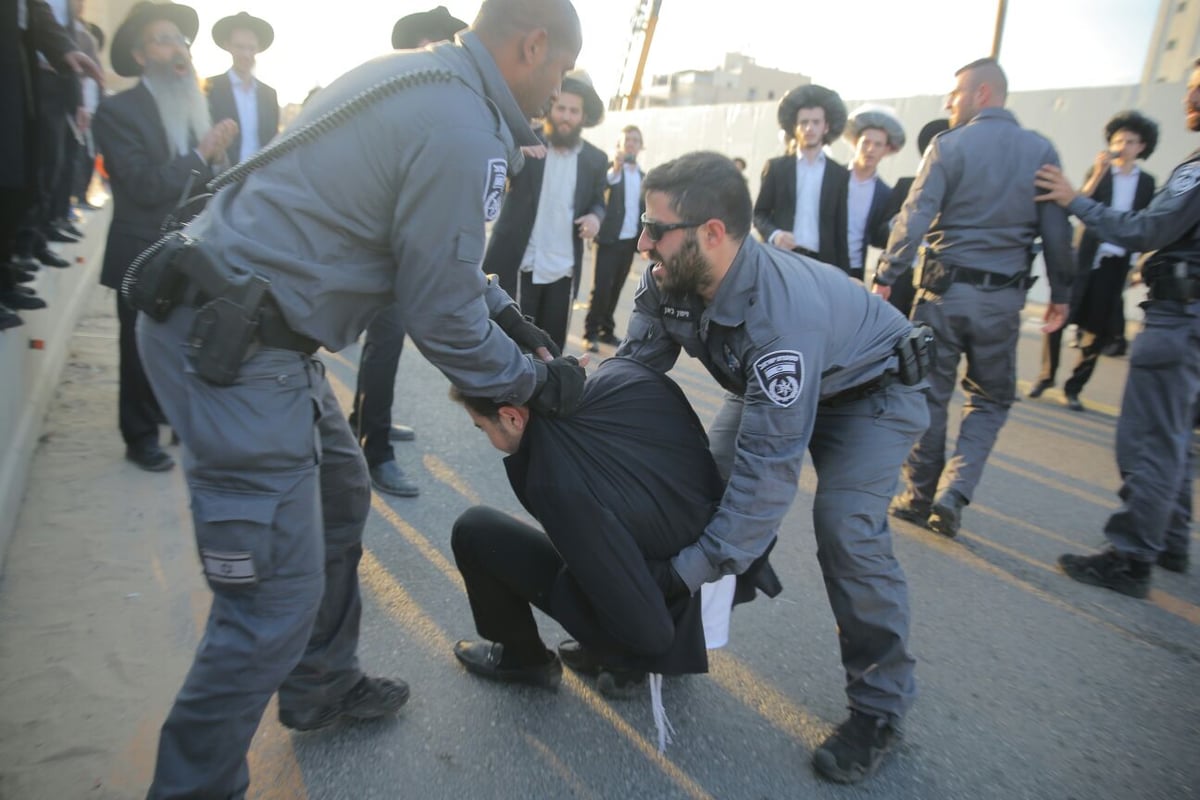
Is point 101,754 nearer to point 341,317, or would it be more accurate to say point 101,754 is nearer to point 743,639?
point 341,317

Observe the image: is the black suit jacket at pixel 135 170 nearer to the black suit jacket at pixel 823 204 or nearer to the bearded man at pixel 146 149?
the bearded man at pixel 146 149

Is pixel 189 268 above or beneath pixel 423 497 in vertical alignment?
above

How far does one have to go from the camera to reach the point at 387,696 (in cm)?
217

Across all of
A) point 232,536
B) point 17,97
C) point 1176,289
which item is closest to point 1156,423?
point 1176,289

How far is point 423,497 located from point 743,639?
1582 millimetres

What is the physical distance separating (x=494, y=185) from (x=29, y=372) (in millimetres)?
3142

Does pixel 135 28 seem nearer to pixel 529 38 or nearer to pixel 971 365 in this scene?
pixel 529 38

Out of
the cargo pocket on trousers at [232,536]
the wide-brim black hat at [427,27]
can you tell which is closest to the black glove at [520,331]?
the cargo pocket on trousers at [232,536]

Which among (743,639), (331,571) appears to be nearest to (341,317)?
(331,571)

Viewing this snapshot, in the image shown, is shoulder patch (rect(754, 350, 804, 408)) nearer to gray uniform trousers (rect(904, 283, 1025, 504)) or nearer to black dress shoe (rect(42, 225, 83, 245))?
gray uniform trousers (rect(904, 283, 1025, 504))

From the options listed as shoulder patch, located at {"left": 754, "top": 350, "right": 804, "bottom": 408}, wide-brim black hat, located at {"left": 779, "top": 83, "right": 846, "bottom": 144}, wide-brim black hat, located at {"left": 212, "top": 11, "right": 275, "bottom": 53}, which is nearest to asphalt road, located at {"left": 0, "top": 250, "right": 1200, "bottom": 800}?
shoulder patch, located at {"left": 754, "top": 350, "right": 804, "bottom": 408}

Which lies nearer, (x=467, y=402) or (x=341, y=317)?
(x=341, y=317)

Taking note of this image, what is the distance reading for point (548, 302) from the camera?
16.4 ft

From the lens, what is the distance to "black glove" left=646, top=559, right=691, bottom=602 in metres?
1.98
